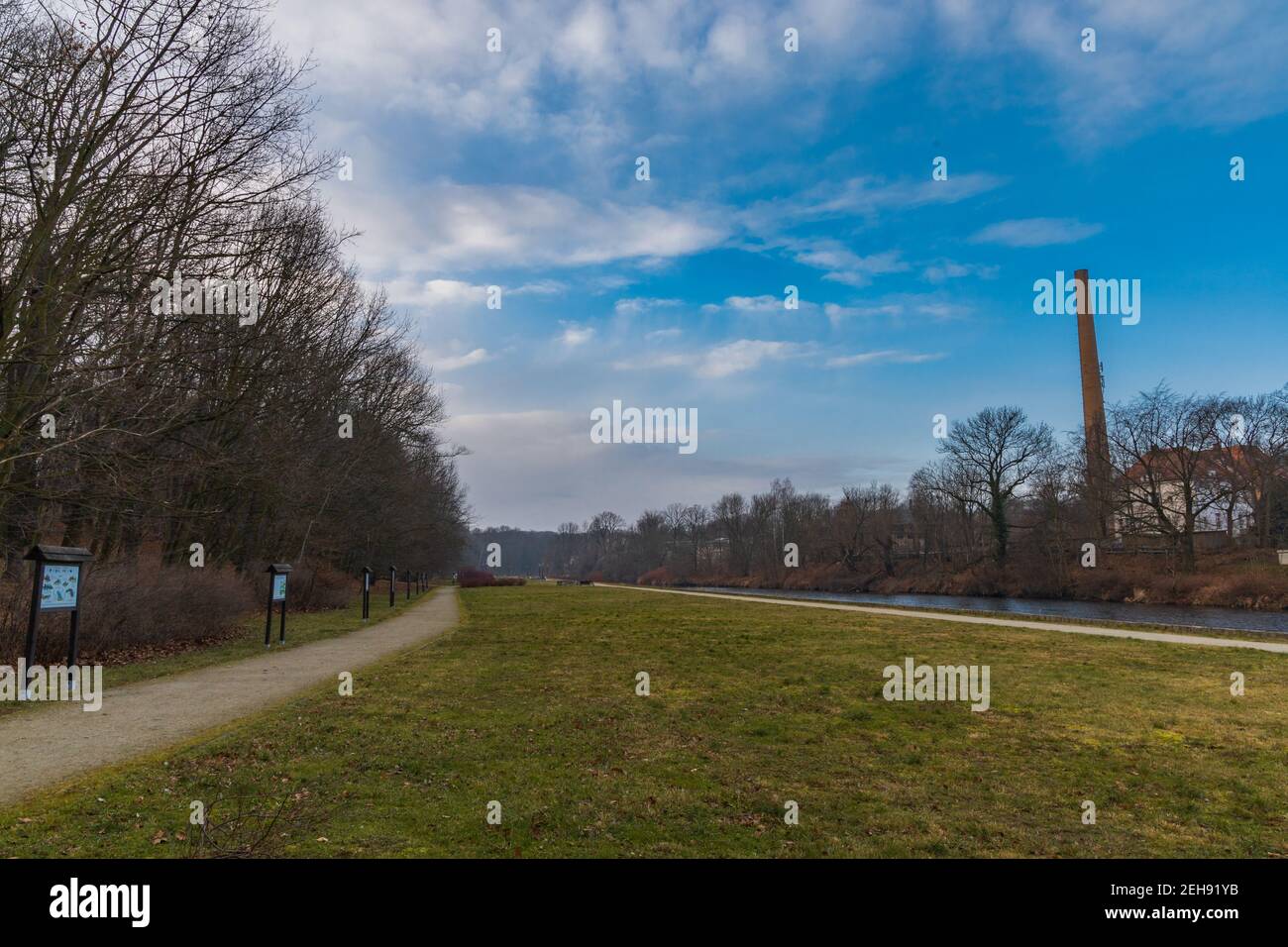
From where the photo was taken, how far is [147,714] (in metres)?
8.81

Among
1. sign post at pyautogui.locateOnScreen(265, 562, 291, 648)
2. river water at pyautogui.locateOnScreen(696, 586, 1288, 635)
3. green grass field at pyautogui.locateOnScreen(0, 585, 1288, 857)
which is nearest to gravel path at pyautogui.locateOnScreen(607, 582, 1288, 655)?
river water at pyautogui.locateOnScreen(696, 586, 1288, 635)

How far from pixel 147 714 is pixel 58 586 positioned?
3.14 m

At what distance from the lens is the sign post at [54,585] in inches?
393

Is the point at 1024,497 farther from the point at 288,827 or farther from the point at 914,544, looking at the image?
the point at 288,827

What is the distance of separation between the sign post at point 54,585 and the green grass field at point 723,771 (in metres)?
3.89

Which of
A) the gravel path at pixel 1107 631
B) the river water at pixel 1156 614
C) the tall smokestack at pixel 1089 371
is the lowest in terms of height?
the river water at pixel 1156 614

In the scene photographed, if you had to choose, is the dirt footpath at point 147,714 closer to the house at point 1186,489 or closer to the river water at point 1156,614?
the river water at point 1156,614

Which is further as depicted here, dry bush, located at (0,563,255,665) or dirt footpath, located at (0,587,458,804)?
dry bush, located at (0,563,255,665)

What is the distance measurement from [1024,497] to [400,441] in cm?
4467

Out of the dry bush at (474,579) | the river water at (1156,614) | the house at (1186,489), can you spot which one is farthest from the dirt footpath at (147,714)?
the house at (1186,489)

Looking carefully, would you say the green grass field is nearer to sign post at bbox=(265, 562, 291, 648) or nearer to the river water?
sign post at bbox=(265, 562, 291, 648)

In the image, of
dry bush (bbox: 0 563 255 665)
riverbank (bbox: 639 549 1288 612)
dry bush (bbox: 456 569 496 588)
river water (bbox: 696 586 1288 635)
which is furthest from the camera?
dry bush (bbox: 456 569 496 588)

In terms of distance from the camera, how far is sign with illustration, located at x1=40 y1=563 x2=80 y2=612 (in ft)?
33.7
